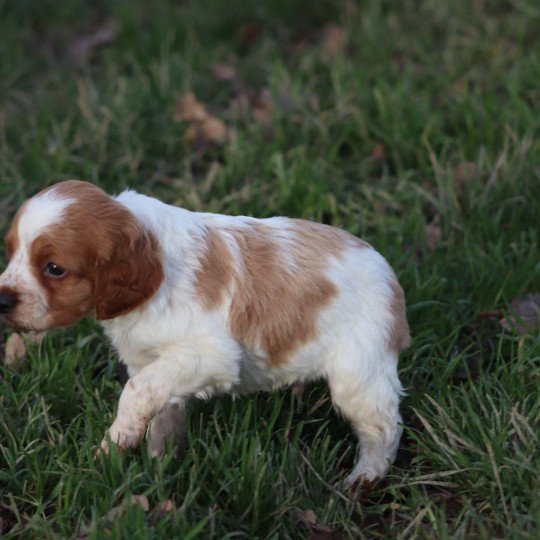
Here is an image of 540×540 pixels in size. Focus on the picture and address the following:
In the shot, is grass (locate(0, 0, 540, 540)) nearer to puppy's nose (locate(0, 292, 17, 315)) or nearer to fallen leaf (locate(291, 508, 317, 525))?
fallen leaf (locate(291, 508, 317, 525))

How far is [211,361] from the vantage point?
309cm

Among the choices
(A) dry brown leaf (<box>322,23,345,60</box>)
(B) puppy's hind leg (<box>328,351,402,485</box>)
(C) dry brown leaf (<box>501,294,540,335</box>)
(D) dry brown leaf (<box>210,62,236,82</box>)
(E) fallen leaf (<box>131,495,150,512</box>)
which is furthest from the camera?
(A) dry brown leaf (<box>322,23,345,60</box>)

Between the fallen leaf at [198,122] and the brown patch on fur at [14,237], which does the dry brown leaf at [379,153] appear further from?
the brown patch on fur at [14,237]

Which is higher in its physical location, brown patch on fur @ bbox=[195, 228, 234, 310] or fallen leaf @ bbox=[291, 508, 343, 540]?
brown patch on fur @ bbox=[195, 228, 234, 310]

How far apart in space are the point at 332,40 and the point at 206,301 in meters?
4.32

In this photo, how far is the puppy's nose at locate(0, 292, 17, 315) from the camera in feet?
9.68

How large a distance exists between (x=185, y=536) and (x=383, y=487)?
909mm

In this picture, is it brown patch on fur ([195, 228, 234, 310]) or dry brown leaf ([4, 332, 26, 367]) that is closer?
brown patch on fur ([195, 228, 234, 310])

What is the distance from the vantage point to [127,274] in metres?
2.97

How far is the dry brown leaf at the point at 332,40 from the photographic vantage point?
21.9 ft

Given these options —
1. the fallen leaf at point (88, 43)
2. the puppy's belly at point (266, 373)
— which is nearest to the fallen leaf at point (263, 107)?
the fallen leaf at point (88, 43)

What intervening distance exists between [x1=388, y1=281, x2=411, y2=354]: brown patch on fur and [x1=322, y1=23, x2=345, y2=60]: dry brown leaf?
3.58 metres

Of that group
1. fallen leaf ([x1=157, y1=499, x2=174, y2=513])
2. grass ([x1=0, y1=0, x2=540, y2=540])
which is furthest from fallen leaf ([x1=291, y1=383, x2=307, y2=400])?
fallen leaf ([x1=157, y1=499, x2=174, y2=513])

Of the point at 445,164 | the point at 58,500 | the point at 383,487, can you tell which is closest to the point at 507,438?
the point at 383,487
